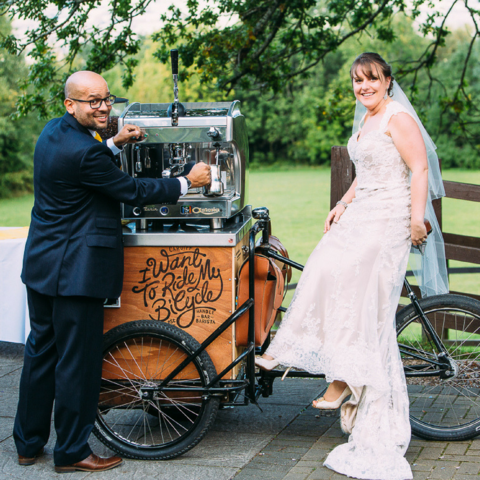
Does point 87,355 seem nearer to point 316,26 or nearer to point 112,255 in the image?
point 112,255

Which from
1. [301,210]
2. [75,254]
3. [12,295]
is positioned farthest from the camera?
[301,210]

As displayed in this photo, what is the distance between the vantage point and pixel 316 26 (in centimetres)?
752

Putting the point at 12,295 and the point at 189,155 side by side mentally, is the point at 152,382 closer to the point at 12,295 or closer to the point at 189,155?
the point at 189,155

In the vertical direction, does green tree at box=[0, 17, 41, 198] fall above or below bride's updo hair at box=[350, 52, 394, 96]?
below

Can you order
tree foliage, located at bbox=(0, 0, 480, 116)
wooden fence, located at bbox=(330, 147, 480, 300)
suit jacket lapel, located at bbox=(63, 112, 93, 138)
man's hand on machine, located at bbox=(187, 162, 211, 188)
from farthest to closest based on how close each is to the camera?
tree foliage, located at bbox=(0, 0, 480, 116)
wooden fence, located at bbox=(330, 147, 480, 300)
man's hand on machine, located at bbox=(187, 162, 211, 188)
suit jacket lapel, located at bbox=(63, 112, 93, 138)

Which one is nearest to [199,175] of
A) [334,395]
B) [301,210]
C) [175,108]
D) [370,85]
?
[175,108]

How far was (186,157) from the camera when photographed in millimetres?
3451

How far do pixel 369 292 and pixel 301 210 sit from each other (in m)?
19.3

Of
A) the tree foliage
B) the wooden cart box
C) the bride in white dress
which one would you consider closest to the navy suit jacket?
the wooden cart box

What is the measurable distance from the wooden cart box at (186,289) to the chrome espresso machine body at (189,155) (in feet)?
0.63

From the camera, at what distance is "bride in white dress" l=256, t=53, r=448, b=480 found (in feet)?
10.3

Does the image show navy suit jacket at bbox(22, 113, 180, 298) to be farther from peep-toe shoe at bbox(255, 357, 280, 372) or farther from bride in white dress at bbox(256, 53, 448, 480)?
bride in white dress at bbox(256, 53, 448, 480)

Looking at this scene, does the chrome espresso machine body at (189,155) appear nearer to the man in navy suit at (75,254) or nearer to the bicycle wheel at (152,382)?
the man in navy suit at (75,254)

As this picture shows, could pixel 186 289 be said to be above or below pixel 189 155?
below
